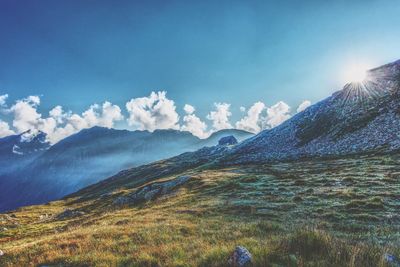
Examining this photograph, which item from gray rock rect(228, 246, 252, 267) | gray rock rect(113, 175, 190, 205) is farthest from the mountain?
gray rock rect(228, 246, 252, 267)

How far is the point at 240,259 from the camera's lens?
846cm

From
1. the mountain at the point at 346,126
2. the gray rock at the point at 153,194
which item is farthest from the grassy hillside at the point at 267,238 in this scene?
the mountain at the point at 346,126

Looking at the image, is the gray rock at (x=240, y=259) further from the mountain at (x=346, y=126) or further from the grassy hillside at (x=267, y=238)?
the mountain at (x=346, y=126)

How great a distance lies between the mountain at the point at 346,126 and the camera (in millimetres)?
76250

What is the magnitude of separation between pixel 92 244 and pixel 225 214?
1334cm

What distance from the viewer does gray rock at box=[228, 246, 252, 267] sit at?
27.4 feet

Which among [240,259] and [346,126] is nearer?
[240,259]

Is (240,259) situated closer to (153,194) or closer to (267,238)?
(267,238)

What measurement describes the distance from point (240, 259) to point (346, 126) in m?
98.5

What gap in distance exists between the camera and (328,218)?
65.5ft

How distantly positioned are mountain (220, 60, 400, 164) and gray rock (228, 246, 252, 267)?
219 ft

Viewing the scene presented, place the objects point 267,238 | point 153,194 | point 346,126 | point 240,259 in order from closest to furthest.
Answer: point 240,259 → point 267,238 → point 153,194 → point 346,126

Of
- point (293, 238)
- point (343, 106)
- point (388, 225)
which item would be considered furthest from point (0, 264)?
point (343, 106)

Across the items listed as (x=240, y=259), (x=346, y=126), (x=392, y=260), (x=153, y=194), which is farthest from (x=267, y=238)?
(x=346, y=126)
